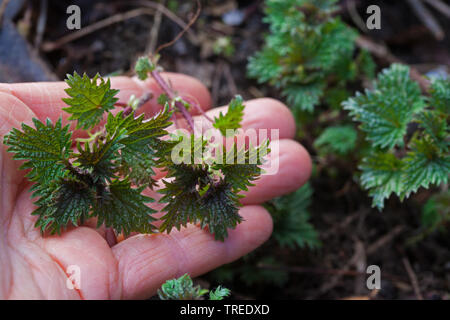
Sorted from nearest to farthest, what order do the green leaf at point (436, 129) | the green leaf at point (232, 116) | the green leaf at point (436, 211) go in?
the green leaf at point (232, 116), the green leaf at point (436, 129), the green leaf at point (436, 211)

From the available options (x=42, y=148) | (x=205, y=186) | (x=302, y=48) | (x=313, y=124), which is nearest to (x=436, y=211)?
(x=313, y=124)

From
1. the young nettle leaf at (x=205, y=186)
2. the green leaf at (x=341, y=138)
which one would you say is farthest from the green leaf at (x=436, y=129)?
the young nettle leaf at (x=205, y=186)

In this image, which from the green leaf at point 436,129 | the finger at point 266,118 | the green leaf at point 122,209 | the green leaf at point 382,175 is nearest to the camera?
the green leaf at point 122,209

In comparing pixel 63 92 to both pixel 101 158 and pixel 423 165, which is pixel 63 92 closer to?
pixel 101 158

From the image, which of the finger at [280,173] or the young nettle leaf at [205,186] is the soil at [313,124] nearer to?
the finger at [280,173]

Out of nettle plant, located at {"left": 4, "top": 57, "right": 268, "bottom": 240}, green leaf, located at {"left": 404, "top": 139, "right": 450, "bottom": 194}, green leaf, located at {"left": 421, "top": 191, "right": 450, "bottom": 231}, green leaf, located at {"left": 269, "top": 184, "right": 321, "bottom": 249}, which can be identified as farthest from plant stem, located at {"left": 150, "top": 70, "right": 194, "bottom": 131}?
green leaf, located at {"left": 421, "top": 191, "right": 450, "bottom": 231}

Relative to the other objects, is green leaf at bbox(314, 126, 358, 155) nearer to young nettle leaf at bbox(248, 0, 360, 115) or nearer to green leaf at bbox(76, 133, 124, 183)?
young nettle leaf at bbox(248, 0, 360, 115)

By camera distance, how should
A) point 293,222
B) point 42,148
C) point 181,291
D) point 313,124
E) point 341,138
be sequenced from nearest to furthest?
point 181,291 < point 42,148 < point 293,222 < point 341,138 < point 313,124
